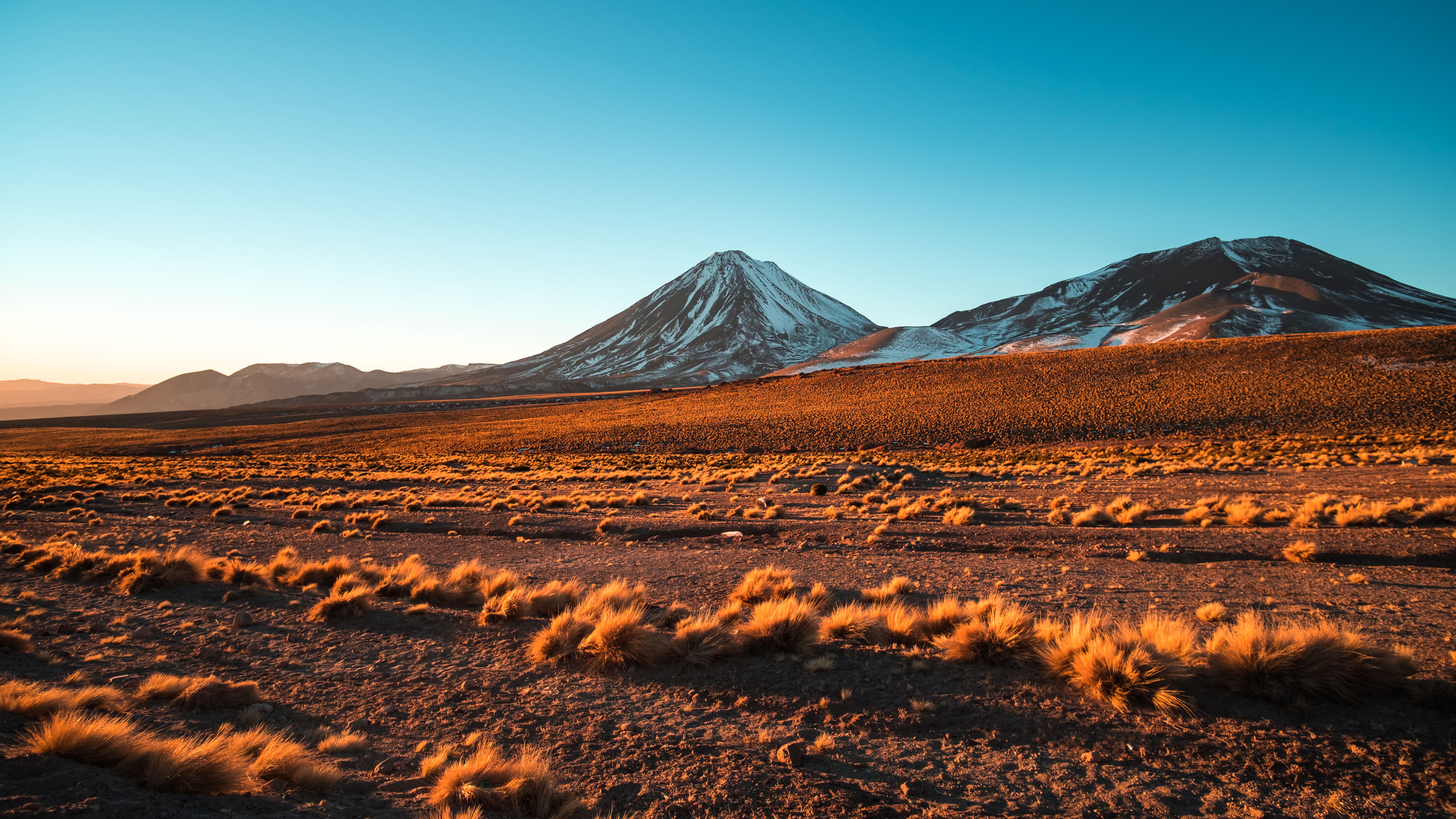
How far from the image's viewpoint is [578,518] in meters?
16.7

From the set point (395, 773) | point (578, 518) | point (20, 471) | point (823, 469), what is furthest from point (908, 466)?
point (20, 471)

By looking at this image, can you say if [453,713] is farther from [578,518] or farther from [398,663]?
[578,518]

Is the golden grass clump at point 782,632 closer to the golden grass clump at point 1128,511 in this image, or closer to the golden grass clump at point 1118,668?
the golden grass clump at point 1118,668

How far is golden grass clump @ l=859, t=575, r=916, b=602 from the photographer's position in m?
7.90

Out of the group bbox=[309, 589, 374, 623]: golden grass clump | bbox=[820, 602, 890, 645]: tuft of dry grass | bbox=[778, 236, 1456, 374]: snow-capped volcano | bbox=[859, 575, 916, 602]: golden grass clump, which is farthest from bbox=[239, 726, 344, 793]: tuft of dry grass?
bbox=[778, 236, 1456, 374]: snow-capped volcano

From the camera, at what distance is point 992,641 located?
17.7ft

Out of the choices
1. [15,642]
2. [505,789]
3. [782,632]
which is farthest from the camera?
[15,642]

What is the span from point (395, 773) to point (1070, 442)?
128 ft

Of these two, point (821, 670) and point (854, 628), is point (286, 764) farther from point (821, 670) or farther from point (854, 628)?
point (854, 628)

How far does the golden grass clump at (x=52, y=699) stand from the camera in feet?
13.6

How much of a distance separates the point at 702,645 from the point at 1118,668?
3678mm

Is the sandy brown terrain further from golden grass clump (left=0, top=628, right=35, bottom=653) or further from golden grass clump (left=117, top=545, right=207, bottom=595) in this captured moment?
golden grass clump (left=117, top=545, right=207, bottom=595)

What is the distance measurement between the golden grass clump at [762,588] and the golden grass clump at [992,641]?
2.65m

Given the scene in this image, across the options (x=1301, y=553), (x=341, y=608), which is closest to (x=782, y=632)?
(x=341, y=608)
